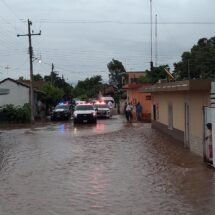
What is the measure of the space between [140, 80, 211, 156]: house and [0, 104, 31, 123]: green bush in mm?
18477

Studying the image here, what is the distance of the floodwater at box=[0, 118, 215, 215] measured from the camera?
35.9ft

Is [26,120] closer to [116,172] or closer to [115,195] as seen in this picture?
[116,172]

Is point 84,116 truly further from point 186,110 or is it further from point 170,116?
point 186,110

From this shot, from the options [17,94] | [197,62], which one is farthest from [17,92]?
[197,62]

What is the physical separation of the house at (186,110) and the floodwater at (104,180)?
2.03ft

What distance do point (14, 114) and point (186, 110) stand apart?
89.1 feet

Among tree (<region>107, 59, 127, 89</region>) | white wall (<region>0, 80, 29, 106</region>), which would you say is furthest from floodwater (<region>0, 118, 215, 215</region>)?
tree (<region>107, 59, 127, 89</region>)

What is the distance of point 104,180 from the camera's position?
14406 mm

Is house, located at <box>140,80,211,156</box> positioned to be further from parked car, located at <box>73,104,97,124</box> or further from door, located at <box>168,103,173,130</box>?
parked car, located at <box>73,104,97,124</box>

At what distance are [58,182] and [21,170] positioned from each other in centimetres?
280


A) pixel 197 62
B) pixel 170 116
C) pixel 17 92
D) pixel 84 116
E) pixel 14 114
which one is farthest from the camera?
pixel 17 92

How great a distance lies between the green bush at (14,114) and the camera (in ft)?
153

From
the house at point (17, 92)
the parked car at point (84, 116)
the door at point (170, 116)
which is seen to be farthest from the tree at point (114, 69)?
the door at point (170, 116)

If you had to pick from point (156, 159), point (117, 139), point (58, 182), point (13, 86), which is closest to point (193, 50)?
point (13, 86)
